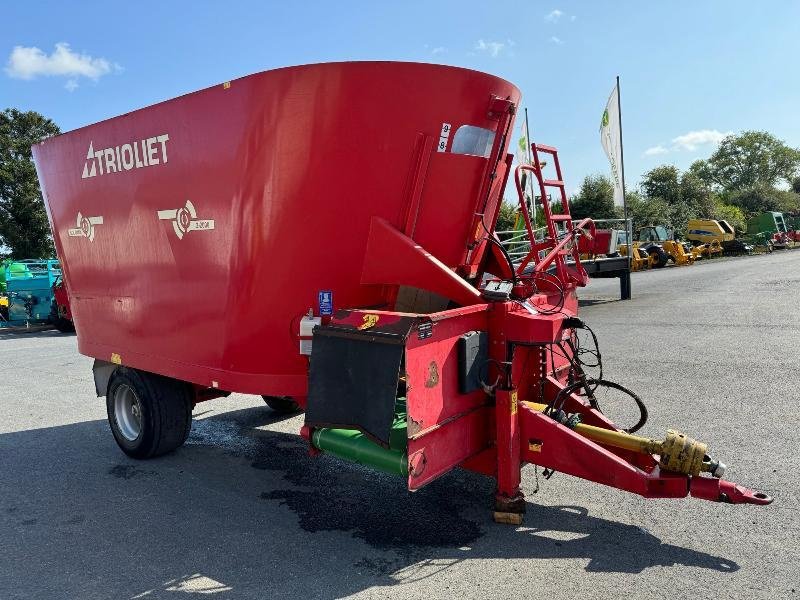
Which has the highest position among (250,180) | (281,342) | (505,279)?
(250,180)

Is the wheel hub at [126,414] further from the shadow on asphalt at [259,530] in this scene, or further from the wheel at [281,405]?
the wheel at [281,405]

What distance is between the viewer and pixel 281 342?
3.93m

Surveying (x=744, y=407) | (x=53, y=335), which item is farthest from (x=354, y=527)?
(x=53, y=335)

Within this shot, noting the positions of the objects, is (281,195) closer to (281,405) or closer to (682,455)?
(682,455)

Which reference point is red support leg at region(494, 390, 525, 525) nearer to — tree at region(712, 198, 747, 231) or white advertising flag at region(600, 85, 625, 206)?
white advertising flag at region(600, 85, 625, 206)

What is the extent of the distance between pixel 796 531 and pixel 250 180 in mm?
3868

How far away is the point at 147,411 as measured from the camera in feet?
16.4

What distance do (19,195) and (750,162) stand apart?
7558cm

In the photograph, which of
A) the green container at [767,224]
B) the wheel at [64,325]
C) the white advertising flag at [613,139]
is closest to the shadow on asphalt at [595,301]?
the white advertising flag at [613,139]

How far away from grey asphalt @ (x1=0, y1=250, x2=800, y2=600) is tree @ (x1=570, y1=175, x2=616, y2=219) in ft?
111

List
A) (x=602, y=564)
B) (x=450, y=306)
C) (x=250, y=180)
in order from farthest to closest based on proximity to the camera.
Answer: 1. (x=450, y=306)
2. (x=250, y=180)
3. (x=602, y=564)

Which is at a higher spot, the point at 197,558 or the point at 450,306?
the point at 450,306

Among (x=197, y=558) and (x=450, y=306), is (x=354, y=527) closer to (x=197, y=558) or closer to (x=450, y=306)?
(x=197, y=558)

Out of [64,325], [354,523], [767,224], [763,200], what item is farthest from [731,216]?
Answer: [354,523]
